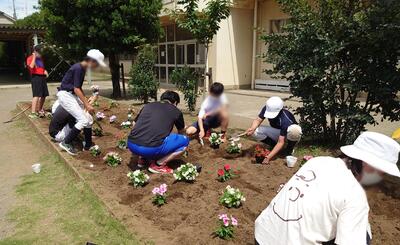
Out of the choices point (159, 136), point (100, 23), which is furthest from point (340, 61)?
point (100, 23)

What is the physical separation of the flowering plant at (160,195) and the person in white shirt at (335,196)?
1792mm

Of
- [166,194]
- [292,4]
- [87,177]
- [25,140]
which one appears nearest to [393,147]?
[166,194]

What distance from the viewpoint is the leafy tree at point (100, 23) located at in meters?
12.0

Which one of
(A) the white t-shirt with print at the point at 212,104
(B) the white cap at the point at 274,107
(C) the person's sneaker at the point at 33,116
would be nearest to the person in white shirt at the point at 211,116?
(A) the white t-shirt with print at the point at 212,104

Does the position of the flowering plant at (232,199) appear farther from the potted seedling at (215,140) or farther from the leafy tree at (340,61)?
the leafy tree at (340,61)

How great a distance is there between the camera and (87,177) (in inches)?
187

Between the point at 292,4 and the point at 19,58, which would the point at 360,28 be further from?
the point at 19,58

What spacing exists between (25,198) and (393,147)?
4213 mm

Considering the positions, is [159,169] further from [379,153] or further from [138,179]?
[379,153]

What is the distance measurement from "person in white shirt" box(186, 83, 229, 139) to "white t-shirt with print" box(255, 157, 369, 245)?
12.4 feet

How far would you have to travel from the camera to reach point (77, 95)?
5.68m

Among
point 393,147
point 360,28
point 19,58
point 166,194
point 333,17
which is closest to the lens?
point 393,147

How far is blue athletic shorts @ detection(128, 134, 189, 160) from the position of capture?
4.58 meters

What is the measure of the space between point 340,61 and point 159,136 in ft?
10.3
